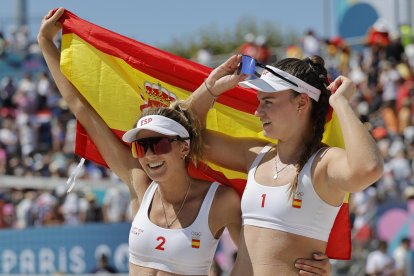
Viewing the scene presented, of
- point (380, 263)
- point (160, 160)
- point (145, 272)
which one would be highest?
point (160, 160)

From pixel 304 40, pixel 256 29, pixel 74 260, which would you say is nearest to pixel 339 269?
pixel 74 260

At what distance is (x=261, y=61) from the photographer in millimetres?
18328

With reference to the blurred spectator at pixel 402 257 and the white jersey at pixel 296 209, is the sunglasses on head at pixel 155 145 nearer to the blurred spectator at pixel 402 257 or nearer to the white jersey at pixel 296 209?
the white jersey at pixel 296 209

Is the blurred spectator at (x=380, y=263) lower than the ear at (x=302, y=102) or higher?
lower

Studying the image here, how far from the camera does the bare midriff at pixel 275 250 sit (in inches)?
177

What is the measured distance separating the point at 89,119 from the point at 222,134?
2.58 feet

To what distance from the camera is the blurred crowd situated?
13.6 meters

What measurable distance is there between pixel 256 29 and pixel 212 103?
5659 cm

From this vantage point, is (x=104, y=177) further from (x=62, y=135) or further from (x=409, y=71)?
(x=409, y=71)

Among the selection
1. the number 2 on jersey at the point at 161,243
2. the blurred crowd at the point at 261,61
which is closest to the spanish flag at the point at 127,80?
the number 2 on jersey at the point at 161,243

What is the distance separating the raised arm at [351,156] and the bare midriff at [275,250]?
1.04 ft

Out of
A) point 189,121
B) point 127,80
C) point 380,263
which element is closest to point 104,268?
point 380,263

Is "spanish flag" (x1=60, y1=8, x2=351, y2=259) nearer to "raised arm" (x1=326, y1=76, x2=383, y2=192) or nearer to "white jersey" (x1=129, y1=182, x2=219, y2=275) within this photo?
"white jersey" (x1=129, y1=182, x2=219, y2=275)

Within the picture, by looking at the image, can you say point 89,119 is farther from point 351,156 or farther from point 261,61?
point 261,61
